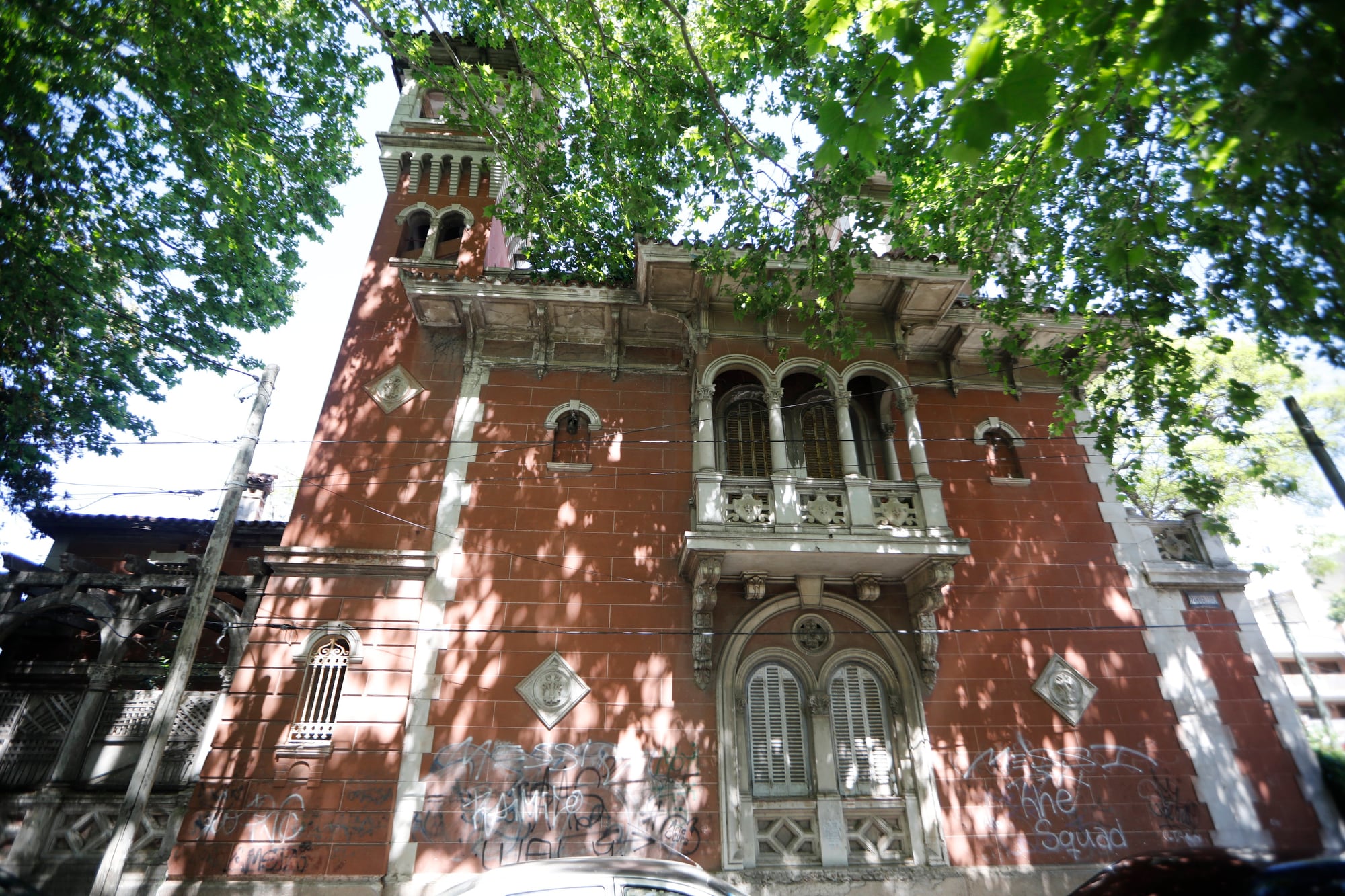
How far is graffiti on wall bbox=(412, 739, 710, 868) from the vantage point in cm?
806

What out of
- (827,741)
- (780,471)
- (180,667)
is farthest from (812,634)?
(180,667)

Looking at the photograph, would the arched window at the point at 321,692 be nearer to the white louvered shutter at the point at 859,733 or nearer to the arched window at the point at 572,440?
the arched window at the point at 572,440

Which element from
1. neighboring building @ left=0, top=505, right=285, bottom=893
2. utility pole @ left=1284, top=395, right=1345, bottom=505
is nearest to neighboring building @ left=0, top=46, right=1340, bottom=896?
neighboring building @ left=0, top=505, right=285, bottom=893

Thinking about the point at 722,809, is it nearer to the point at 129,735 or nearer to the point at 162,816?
the point at 162,816

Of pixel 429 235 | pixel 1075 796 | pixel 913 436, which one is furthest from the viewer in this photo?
pixel 429 235

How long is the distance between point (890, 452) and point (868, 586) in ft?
7.67

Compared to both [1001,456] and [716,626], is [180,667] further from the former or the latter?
[1001,456]

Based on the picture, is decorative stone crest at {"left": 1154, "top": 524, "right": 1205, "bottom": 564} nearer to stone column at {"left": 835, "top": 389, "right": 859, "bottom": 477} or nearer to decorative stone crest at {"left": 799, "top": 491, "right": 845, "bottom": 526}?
stone column at {"left": 835, "top": 389, "right": 859, "bottom": 477}

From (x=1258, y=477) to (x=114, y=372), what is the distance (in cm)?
1867

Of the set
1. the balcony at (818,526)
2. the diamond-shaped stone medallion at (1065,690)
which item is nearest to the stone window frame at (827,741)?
the balcony at (818,526)

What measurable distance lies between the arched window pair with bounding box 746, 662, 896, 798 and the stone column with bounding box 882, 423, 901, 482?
316 centimetres

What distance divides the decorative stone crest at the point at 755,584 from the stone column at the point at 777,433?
1644 mm

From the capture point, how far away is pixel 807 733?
9.24m

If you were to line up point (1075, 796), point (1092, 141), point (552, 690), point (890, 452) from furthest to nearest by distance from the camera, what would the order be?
1. point (890, 452)
2. point (1075, 796)
3. point (552, 690)
4. point (1092, 141)
